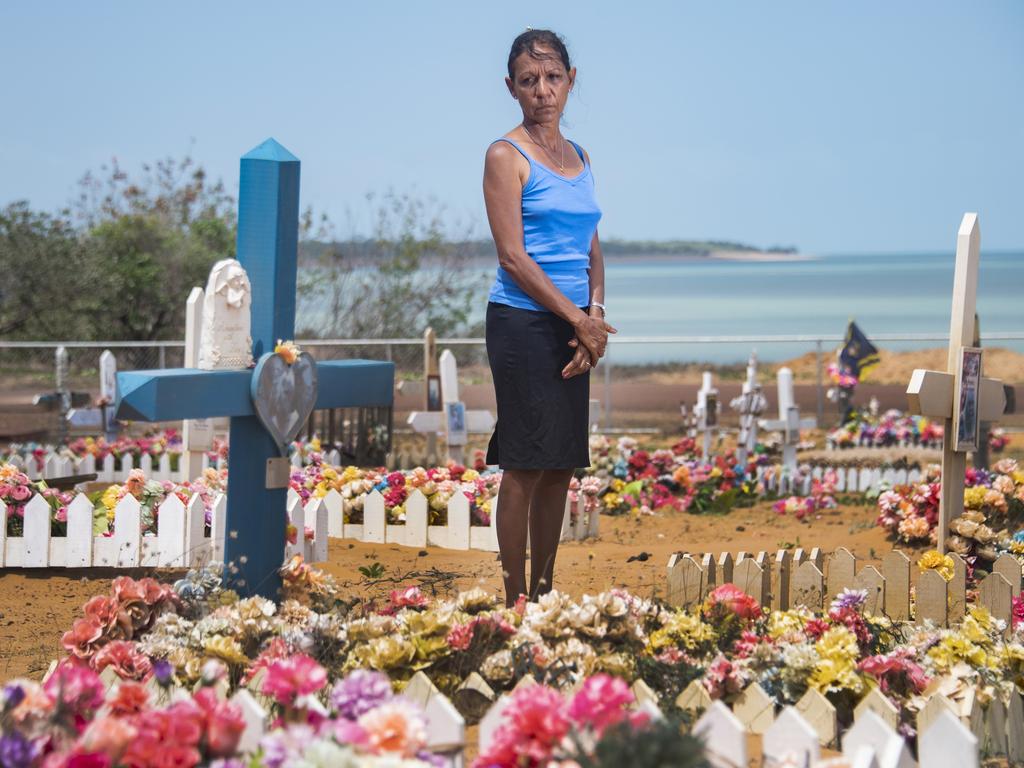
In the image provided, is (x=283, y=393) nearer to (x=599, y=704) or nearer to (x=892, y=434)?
(x=599, y=704)

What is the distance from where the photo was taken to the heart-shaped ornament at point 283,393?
4031mm

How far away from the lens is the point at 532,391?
389 centimetres

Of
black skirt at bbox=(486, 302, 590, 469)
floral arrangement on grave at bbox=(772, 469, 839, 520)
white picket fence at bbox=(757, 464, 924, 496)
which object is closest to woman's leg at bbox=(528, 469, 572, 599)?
black skirt at bbox=(486, 302, 590, 469)

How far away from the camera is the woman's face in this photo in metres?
4.03

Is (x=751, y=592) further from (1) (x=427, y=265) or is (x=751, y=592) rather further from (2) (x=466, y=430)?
(1) (x=427, y=265)

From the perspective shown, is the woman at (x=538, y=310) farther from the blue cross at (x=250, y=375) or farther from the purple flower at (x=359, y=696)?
the purple flower at (x=359, y=696)

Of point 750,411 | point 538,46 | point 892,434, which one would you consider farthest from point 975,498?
point 892,434

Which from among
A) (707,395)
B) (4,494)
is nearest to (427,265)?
(707,395)

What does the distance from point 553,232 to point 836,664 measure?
153 cm

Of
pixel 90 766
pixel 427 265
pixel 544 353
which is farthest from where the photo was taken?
pixel 427 265

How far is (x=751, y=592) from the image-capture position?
4117 millimetres

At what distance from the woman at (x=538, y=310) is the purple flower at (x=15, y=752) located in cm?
181

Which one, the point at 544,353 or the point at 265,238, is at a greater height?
the point at 265,238

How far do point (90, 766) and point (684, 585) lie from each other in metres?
2.16
